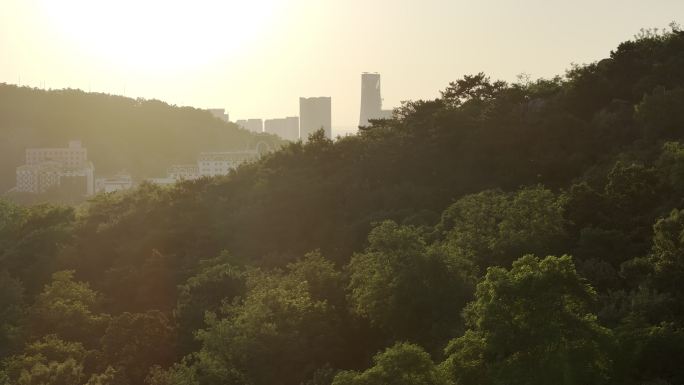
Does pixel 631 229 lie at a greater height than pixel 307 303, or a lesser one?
greater

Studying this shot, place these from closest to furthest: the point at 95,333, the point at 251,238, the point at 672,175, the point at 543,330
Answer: the point at 543,330, the point at 672,175, the point at 95,333, the point at 251,238

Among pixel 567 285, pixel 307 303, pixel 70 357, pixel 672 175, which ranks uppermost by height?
pixel 672 175

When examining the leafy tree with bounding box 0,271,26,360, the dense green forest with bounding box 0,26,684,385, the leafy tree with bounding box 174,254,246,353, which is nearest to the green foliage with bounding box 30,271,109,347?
the dense green forest with bounding box 0,26,684,385

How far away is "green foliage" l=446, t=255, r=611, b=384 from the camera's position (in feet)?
45.0

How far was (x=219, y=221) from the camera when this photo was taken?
112ft

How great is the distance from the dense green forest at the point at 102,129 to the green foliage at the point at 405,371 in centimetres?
12341

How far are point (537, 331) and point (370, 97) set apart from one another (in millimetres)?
175055

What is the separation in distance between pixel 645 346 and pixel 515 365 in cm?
317

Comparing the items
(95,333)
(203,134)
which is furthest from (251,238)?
(203,134)

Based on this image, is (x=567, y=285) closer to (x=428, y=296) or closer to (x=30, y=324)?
(x=428, y=296)

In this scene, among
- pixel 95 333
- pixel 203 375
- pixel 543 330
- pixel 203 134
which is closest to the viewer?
pixel 543 330

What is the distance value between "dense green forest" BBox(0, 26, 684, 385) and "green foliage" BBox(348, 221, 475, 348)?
48mm

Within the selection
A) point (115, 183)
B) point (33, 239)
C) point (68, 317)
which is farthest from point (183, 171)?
point (68, 317)

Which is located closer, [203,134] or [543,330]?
[543,330]
